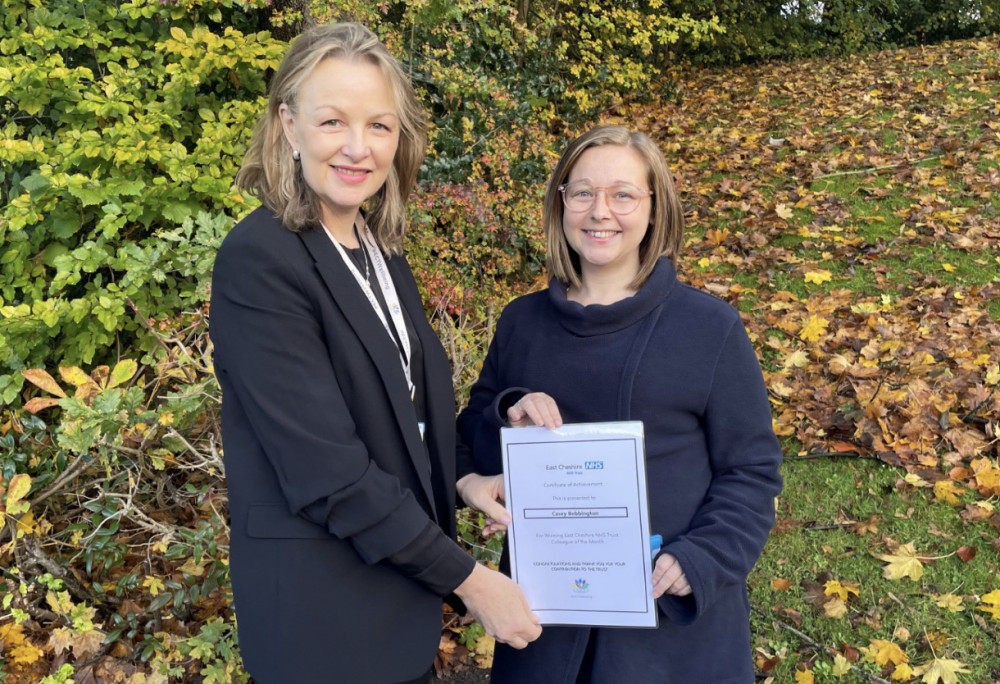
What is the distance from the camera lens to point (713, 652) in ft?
6.17

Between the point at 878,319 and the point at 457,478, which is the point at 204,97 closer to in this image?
the point at 457,478

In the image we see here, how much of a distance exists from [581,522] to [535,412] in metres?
0.28

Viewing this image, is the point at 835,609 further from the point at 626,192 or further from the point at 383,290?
the point at 383,290

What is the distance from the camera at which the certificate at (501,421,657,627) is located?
1791mm

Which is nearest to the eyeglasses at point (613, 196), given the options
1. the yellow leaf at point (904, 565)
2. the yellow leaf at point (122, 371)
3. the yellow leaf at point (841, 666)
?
the yellow leaf at point (122, 371)

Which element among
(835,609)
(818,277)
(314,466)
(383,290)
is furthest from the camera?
(818,277)

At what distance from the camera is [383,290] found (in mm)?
2008

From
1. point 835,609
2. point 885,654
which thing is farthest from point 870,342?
point 885,654

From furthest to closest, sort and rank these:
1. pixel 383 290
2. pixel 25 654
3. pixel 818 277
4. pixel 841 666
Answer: pixel 818 277, pixel 841 666, pixel 25 654, pixel 383 290

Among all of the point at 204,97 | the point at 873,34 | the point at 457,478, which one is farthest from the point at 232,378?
the point at 873,34

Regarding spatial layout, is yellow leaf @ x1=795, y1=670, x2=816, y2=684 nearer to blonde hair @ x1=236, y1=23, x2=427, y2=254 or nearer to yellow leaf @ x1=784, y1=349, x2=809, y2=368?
yellow leaf @ x1=784, y1=349, x2=809, y2=368

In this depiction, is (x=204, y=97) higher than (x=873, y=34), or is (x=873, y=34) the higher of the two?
(x=873, y=34)

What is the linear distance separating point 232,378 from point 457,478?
2.51ft

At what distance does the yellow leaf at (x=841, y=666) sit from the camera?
3.11 metres
